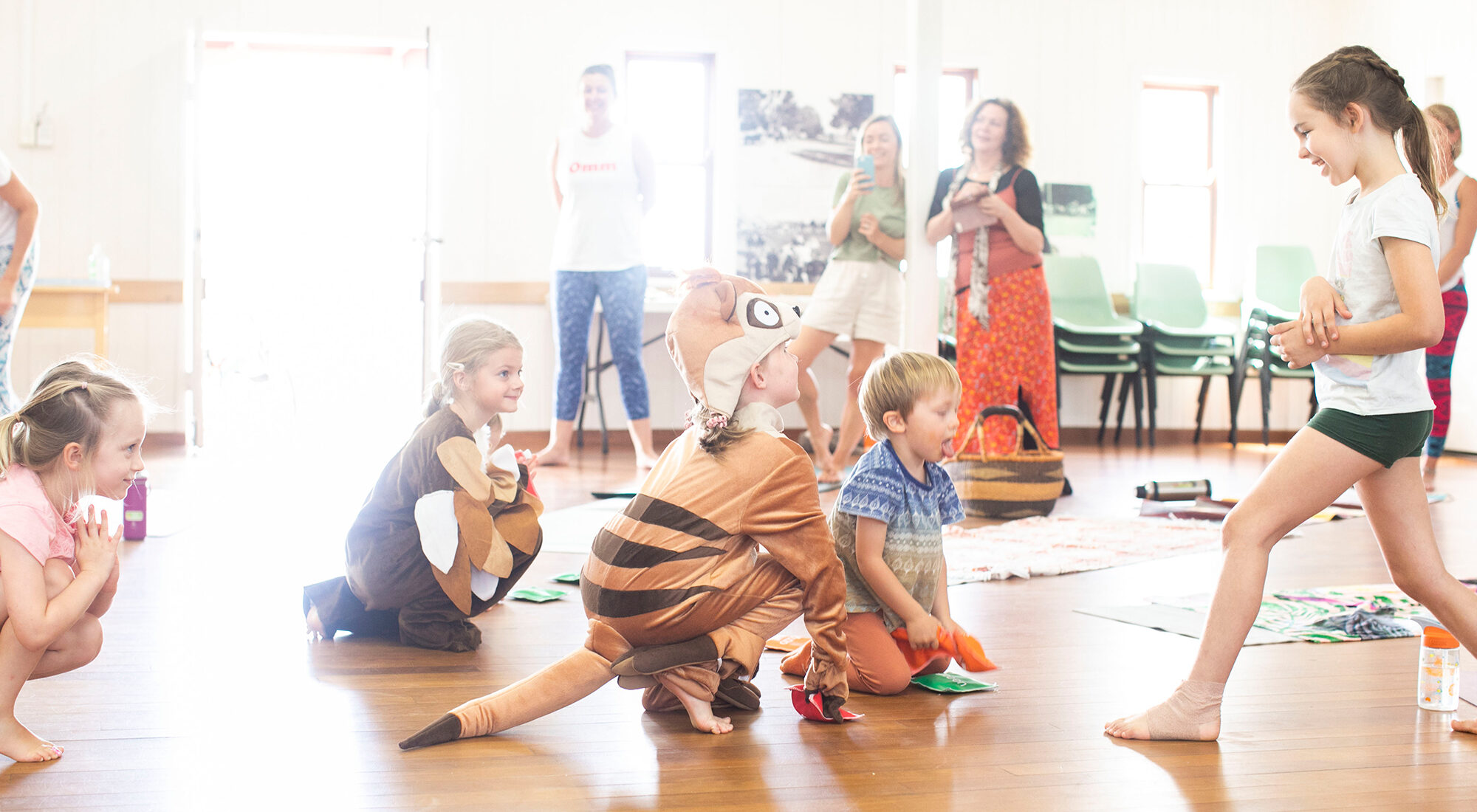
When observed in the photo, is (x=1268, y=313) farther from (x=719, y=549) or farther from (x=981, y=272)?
(x=719, y=549)

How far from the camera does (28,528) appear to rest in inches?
56.6

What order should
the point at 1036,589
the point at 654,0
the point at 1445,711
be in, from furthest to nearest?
the point at 654,0
the point at 1036,589
the point at 1445,711

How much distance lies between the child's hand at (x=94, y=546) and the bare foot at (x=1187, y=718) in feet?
4.44

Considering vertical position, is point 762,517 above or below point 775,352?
below

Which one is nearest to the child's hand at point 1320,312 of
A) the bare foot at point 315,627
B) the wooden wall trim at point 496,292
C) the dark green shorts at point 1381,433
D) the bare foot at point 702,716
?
the dark green shorts at point 1381,433

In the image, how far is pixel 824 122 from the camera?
6922 millimetres

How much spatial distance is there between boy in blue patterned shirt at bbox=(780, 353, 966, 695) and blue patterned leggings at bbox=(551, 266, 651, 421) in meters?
3.20

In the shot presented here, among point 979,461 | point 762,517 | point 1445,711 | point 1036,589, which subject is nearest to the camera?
point 762,517

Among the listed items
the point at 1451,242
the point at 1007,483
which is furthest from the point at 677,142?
the point at 1451,242

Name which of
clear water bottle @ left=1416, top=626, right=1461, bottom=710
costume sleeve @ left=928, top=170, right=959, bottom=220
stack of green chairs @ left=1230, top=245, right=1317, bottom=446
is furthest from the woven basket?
stack of green chairs @ left=1230, top=245, right=1317, bottom=446

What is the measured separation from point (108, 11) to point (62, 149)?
0.76 metres

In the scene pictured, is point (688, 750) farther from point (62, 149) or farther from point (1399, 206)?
point (62, 149)

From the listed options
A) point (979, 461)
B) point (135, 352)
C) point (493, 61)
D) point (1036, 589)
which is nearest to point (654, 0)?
point (493, 61)

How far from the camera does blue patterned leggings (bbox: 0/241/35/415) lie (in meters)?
2.95
